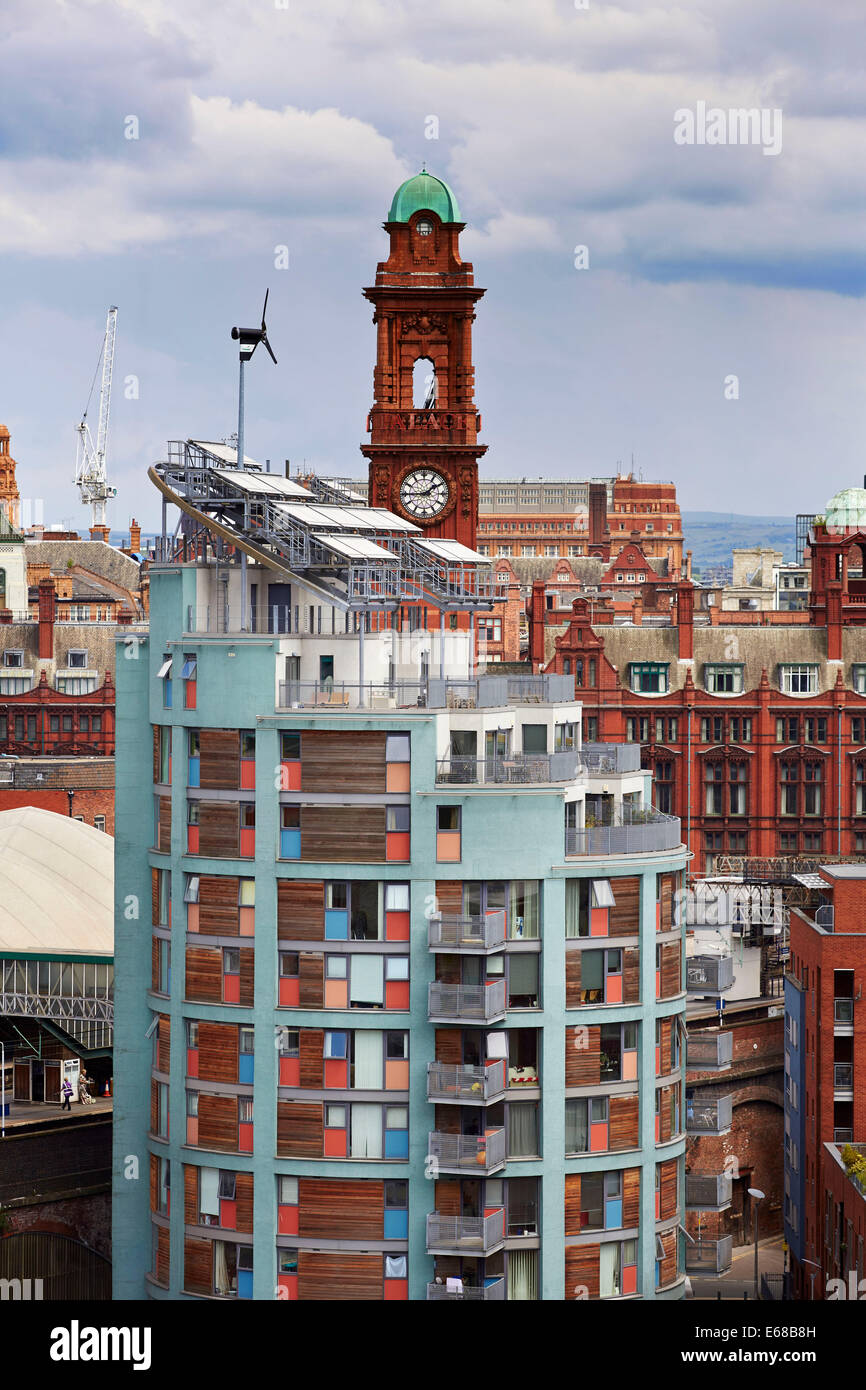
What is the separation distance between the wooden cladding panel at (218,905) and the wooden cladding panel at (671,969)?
12.6m

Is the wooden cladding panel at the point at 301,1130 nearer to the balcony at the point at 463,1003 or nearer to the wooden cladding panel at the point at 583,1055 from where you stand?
→ the balcony at the point at 463,1003

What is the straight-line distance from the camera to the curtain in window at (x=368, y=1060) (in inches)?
2554

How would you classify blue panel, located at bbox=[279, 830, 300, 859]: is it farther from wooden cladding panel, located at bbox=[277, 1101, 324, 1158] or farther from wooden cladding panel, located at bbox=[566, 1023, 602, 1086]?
wooden cladding panel, located at bbox=[566, 1023, 602, 1086]

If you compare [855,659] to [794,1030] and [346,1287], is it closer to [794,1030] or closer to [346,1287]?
[794,1030]

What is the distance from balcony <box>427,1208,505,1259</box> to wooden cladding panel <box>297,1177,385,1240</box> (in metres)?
1.54

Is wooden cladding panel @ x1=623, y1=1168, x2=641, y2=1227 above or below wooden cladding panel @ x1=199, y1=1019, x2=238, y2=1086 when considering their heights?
below

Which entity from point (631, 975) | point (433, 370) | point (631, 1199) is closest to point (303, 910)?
point (631, 975)

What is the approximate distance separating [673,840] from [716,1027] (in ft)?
114

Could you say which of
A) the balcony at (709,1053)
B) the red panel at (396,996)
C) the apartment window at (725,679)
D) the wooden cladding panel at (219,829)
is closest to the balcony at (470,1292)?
the red panel at (396,996)

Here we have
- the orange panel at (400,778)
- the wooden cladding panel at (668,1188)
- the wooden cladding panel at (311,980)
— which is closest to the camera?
the wooden cladding panel at (311,980)

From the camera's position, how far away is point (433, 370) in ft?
444

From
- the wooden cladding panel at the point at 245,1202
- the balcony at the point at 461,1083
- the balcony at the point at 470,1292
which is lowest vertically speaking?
the balcony at the point at 470,1292

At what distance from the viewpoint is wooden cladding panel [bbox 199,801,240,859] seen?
2628 inches

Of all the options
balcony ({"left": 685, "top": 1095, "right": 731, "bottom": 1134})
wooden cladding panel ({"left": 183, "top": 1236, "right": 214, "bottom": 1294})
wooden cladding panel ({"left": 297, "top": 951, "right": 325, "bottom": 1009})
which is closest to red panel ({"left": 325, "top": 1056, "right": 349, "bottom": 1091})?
wooden cladding panel ({"left": 297, "top": 951, "right": 325, "bottom": 1009})
